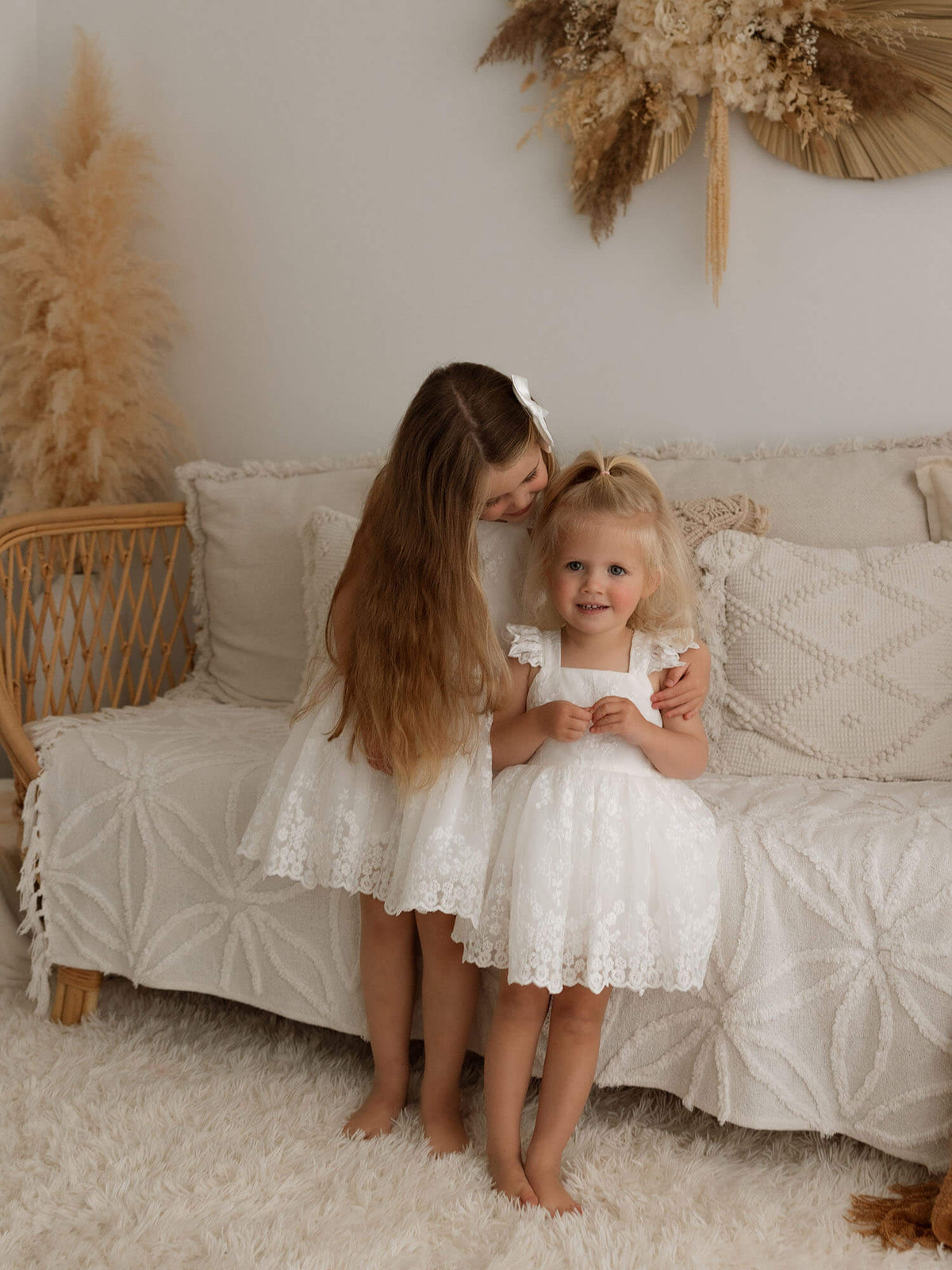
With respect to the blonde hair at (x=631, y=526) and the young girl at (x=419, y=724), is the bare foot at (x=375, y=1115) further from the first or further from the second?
the blonde hair at (x=631, y=526)

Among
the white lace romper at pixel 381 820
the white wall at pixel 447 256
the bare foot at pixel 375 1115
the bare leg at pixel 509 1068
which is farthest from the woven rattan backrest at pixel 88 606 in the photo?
the bare leg at pixel 509 1068

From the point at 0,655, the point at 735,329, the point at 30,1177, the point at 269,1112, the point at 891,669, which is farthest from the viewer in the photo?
the point at 735,329

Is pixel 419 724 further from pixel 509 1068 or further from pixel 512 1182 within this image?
pixel 512 1182

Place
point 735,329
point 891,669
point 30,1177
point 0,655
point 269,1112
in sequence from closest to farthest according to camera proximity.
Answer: point 30,1177
point 269,1112
point 891,669
point 0,655
point 735,329

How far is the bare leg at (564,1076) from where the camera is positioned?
49.0 inches

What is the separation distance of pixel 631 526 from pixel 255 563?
943 millimetres

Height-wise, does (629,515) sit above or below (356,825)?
above

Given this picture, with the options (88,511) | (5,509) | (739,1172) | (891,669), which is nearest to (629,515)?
(891,669)

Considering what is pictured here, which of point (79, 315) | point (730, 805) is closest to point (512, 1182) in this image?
point (730, 805)

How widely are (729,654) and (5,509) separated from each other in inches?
60.2

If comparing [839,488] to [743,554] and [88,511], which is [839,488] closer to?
[743,554]

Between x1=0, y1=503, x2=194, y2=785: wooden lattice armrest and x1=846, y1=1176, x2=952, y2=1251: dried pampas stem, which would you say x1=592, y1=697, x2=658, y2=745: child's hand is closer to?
x1=846, y1=1176, x2=952, y2=1251: dried pampas stem

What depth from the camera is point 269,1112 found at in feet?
4.59

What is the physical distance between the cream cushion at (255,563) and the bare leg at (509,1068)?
866 millimetres
